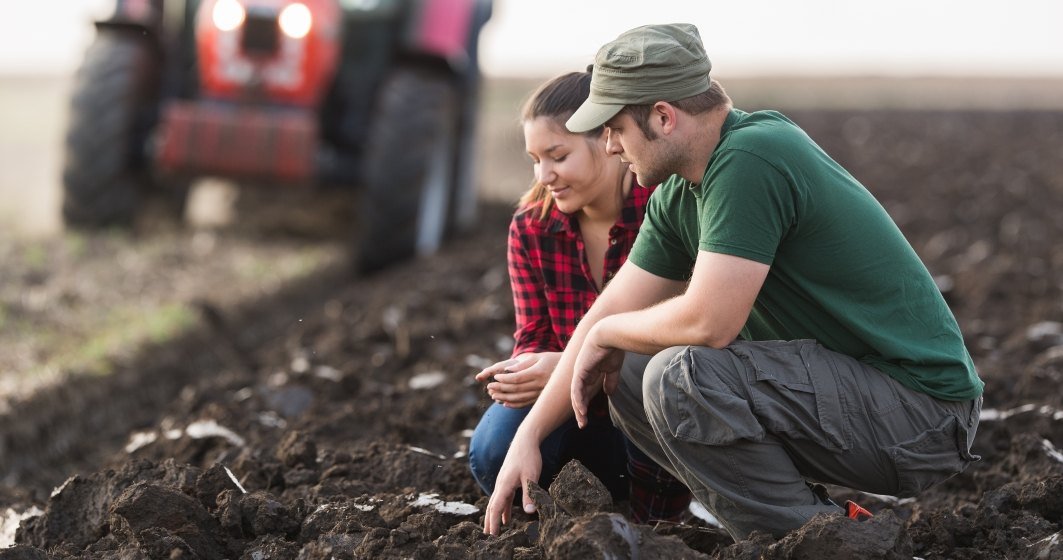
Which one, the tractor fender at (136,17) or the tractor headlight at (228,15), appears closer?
the tractor headlight at (228,15)

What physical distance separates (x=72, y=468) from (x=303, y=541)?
1.82 meters

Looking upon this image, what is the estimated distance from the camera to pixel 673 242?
2.66 meters

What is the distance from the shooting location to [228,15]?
7.08 metres

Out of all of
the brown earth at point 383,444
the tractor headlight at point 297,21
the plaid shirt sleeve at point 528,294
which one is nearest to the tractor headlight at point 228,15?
the tractor headlight at point 297,21

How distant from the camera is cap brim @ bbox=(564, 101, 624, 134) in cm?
244

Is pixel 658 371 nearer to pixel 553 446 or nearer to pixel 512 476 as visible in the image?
pixel 512 476

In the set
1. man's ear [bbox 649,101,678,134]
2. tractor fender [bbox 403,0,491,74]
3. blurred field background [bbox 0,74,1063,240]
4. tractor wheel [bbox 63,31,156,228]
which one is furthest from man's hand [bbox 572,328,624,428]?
tractor wheel [bbox 63,31,156,228]

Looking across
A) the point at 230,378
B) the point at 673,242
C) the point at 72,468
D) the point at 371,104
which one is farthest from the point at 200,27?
the point at 673,242

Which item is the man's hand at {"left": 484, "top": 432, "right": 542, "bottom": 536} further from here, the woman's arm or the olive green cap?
the olive green cap

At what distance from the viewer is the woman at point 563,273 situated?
112 inches

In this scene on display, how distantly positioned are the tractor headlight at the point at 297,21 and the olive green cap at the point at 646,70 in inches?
194

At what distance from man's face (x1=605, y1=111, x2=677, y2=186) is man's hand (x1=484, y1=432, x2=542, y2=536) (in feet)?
2.20

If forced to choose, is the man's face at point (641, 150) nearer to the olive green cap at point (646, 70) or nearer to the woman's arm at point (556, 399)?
the olive green cap at point (646, 70)

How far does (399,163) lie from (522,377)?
13.2ft
